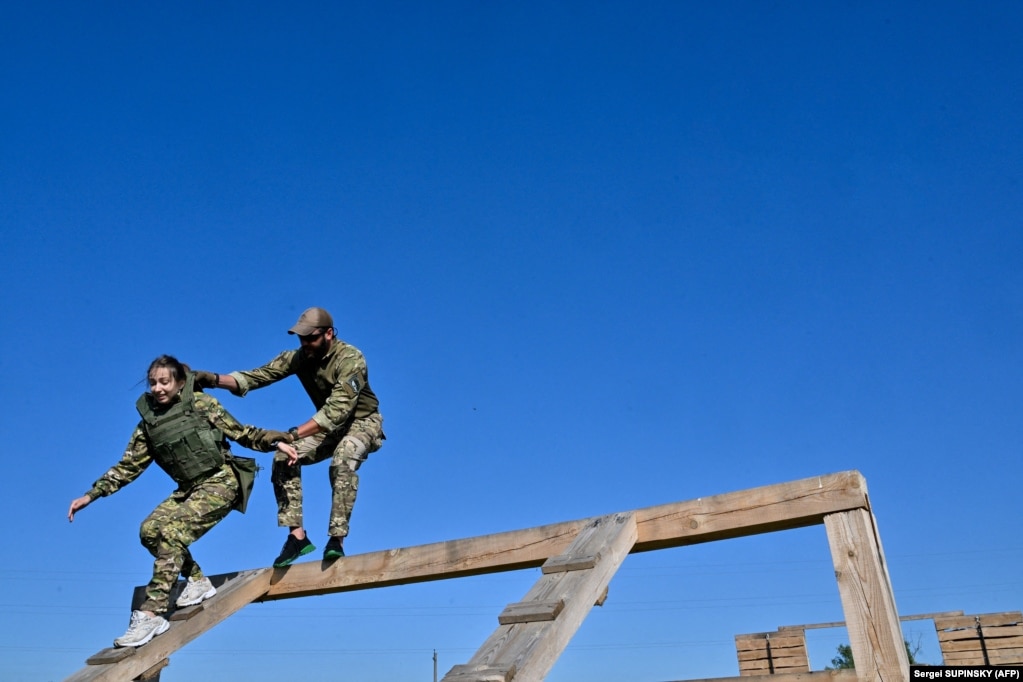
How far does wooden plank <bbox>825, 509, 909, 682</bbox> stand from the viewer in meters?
3.58

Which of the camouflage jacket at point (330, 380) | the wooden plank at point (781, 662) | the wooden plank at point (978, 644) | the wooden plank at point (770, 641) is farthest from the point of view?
the wooden plank at point (770, 641)

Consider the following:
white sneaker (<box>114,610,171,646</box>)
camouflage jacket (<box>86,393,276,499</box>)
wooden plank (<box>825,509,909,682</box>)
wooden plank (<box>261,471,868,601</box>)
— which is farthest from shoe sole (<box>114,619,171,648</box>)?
wooden plank (<box>825,509,909,682</box>)

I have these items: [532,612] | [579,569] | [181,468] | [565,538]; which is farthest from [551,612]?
[181,468]

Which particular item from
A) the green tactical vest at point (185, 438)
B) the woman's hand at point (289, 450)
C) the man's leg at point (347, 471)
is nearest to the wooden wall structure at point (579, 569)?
the man's leg at point (347, 471)

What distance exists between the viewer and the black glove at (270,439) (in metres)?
5.65

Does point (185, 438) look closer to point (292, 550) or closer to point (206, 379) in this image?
point (206, 379)

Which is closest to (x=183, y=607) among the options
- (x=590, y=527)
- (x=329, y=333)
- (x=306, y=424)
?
(x=306, y=424)

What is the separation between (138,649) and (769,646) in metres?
10.4

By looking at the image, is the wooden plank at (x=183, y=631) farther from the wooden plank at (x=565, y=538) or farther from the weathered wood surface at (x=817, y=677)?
the weathered wood surface at (x=817, y=677)

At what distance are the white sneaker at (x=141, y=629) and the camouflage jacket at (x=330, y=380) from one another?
1497 millimetres

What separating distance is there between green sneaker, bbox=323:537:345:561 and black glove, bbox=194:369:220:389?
53.1 inches

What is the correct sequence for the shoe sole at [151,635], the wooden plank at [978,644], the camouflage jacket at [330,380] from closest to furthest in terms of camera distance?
the shoe sole at [151,635] < the camouflage jacket at [330,380] < the wooden plank at [978,644]

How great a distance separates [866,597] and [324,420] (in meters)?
3.43

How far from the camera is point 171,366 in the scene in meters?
5.64
